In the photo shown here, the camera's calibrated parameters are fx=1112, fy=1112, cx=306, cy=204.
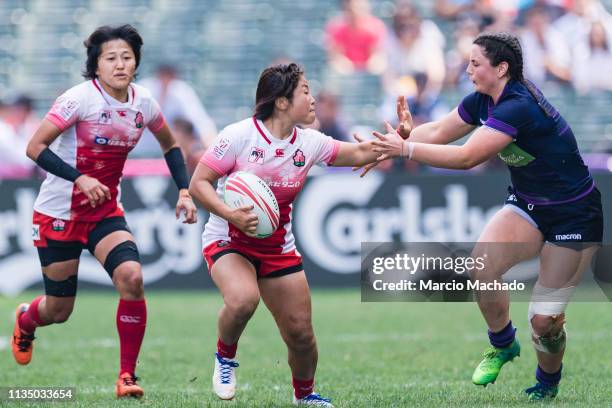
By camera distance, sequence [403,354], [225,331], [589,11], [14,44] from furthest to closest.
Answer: [14,44] → [589,11] → [403,354] → [225,331]

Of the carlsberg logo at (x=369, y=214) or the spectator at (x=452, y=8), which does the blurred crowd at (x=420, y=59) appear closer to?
the spectator at (x=452, y=8)

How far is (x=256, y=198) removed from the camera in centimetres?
646

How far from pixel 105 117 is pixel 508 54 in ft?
8.80

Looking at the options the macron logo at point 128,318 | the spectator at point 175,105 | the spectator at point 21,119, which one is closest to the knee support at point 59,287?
the macron logo at point 128,318

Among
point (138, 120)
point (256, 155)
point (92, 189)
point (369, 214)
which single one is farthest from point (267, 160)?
point (369, 214)

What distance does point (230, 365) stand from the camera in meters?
6.71

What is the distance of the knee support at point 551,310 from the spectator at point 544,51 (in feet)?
32.1

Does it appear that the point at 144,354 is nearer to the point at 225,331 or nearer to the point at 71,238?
the point at 71,238

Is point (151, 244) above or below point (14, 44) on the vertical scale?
below

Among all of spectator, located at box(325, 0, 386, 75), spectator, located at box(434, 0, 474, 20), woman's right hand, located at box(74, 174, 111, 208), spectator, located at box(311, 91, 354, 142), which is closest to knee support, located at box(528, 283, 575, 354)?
woman's right hand, located at box(74, 174, 111, 208)

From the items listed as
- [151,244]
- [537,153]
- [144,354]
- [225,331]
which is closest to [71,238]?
[225,331]

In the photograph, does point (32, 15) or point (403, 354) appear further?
point (32, 15)

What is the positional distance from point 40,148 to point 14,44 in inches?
495

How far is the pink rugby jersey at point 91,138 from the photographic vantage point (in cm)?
739
